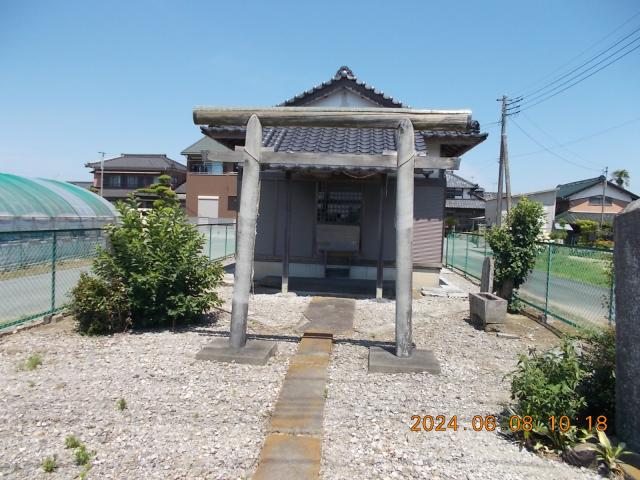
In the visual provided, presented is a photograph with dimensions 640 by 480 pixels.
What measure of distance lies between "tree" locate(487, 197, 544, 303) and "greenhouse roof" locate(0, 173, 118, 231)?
1347 centimetres

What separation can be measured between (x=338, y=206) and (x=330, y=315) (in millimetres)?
3346

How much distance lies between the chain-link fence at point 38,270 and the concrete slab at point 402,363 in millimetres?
3603

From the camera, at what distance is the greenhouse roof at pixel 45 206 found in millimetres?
13773

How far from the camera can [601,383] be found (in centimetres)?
336

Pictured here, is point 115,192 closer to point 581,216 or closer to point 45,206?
point 45,206

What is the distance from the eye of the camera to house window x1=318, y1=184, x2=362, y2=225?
9.90m

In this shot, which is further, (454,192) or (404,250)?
(454,192)

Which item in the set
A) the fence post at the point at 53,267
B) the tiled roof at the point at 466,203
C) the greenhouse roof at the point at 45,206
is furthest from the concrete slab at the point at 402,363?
the tiled roof at the point at 466,203

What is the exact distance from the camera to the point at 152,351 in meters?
5.05

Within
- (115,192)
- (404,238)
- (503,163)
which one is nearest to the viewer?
(404,238)

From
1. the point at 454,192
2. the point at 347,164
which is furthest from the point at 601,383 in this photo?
the point at 454,192

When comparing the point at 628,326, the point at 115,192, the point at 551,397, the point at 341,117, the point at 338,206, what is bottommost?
the point at 551,397

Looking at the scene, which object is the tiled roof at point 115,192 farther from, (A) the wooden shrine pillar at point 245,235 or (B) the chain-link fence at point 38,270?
(A) the wooden shrine pillar at point 245,235

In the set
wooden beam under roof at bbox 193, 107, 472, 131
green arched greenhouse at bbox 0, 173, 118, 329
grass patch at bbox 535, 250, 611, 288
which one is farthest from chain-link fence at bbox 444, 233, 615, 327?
green arched greenhouse at bbox 0, 173, 118, 329
